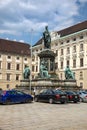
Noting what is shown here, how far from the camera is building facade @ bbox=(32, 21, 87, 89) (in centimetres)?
6725

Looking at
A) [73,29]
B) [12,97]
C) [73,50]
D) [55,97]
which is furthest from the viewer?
[73,29]

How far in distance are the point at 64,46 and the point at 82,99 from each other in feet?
156

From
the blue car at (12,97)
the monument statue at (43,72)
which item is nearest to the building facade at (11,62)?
the monument statue at (43,72)

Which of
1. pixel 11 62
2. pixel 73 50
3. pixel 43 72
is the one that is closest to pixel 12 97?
pixel 43 72

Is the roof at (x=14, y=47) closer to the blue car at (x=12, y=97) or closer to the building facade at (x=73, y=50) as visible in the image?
the building facade at (x=73, y=50)

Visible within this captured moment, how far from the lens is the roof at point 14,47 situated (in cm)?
8461

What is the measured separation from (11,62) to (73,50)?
22.6m

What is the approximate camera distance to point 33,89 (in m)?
34.7

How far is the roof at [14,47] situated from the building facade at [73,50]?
13.7 meters

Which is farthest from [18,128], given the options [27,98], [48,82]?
[48,82]

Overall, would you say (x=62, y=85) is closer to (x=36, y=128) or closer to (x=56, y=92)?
(x=56, y=92)

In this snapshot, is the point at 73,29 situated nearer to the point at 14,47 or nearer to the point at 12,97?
the point at 14,47

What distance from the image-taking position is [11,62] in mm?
84375

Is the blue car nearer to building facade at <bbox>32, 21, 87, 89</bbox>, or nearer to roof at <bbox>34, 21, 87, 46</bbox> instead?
building facade at <bbox>32, 21, 87, 89</bbox>
